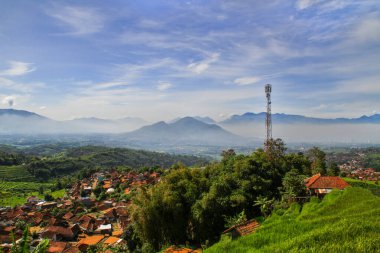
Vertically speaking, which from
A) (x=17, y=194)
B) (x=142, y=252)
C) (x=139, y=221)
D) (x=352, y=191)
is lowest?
(x=17, y=194)

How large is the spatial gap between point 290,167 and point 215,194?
8.65m

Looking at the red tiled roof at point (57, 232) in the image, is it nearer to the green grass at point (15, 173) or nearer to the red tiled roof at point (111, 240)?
the red tiled roof at point (111, 240)

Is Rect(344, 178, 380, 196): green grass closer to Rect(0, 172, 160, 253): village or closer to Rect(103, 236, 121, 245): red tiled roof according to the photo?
Rect(0, 172, 160, 253): village

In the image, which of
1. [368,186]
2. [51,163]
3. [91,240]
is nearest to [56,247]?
[91,240]

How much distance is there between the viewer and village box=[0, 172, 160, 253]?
2439 cm

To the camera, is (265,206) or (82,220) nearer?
(265,206)

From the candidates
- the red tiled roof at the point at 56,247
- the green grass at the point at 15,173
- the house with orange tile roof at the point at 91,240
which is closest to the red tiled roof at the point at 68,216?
the house with orange tile roof at the point at 91,240

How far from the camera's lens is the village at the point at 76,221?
2439cm

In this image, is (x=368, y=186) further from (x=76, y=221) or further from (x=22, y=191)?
(x=22, y=191)

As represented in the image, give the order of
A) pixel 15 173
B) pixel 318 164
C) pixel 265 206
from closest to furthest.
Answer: pixel 265 206
pixel 318 164
pixel 15 173

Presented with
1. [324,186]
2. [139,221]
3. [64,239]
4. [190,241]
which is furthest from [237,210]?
[64,239]

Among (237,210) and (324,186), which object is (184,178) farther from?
(324,186)

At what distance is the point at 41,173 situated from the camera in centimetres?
7281

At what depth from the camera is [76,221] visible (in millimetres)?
31906
